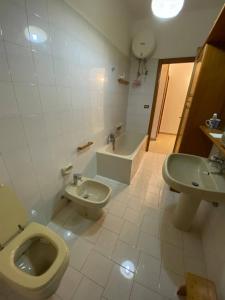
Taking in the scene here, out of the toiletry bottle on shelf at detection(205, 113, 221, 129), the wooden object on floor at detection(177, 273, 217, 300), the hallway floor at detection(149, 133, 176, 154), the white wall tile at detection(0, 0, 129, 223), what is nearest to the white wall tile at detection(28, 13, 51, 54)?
the white wall tile at detection(0, 0, 129, 223)

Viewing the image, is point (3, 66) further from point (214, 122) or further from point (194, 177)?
point (214, 122)

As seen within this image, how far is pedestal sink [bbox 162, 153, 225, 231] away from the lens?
1170 millimetres

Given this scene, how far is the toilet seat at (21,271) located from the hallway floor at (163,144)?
3049 millimetres

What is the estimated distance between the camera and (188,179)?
139 centimetres

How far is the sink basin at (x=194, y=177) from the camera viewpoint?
1.03m

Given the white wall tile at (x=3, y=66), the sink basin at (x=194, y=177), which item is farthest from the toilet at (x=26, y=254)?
the sink basin at (x=194, y=177)

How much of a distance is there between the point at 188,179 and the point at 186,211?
0.36m

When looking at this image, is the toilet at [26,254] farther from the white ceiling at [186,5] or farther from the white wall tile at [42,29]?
the white ceiling at [186,5]

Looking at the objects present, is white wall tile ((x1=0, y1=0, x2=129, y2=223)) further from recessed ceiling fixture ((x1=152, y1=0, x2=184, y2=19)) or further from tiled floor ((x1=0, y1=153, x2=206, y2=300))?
recessed ceiling fixture ((x1=152, y1=0, x2=184, y2=19))

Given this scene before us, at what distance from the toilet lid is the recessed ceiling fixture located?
2194 millimetres

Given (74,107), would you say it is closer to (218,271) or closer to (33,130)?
(33,130)

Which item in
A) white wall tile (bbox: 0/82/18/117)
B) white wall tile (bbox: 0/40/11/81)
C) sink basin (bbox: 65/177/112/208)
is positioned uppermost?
white wall tile (bbox: 0/40/11/81)

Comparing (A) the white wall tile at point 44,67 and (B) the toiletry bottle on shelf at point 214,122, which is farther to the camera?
(B) the toiletry bottle on shelf at point 214,122

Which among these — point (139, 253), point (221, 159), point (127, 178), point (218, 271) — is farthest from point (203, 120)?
point (139, 253)
